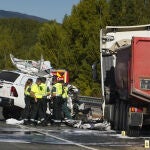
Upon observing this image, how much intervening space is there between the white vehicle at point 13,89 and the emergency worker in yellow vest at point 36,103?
0.72 m

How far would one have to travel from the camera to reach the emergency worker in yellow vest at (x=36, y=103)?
18750mm

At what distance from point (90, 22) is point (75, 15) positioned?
4.85 feet

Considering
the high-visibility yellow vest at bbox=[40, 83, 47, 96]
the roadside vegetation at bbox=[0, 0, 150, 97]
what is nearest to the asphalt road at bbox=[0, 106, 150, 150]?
the high-visibility yellow vest at bbox=[40, 83, 47, 96]

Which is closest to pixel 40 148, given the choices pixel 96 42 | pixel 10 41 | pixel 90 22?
pixel 96 42

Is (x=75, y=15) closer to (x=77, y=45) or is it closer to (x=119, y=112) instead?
(x=77, y=45)

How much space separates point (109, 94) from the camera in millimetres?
18984

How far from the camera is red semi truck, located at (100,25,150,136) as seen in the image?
14758 mm

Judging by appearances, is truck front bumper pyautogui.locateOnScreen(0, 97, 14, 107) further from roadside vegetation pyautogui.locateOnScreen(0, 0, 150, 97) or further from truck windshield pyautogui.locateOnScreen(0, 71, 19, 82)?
roadside vegetation pyautogui.locateOnScreen(0, 0, 150, 97)

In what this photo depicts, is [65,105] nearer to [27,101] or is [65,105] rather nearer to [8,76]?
[27,101]

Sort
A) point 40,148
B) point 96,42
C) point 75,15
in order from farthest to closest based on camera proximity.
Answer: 1. point 75,15
2. point 96,42
3. point 40,148

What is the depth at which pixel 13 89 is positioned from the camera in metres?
19.2

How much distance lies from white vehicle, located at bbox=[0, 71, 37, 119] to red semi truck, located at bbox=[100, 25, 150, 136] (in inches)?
103

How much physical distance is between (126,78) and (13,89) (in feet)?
16.2

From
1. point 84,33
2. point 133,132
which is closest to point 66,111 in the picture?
point 133,132
